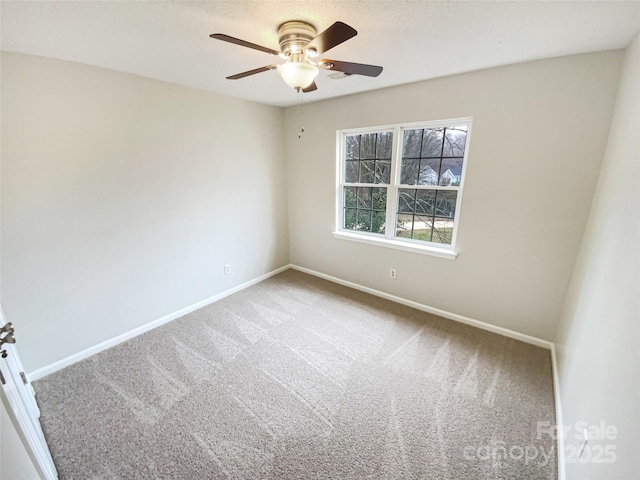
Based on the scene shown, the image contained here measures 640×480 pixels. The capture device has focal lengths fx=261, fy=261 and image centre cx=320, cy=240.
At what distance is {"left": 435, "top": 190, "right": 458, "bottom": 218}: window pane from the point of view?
260cm

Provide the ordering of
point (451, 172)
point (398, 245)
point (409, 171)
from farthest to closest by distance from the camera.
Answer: point (398, 245) < point (409, 171) < point (451, 172)

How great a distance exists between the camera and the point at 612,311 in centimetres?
119

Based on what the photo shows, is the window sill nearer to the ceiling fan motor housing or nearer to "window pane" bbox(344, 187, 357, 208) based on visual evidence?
"window pane" bbox(344, 187, 357, 208)

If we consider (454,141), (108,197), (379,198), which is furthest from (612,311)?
(108,197)

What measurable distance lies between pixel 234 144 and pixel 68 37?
5.22 ft

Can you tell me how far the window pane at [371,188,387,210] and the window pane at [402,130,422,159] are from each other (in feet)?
1.53

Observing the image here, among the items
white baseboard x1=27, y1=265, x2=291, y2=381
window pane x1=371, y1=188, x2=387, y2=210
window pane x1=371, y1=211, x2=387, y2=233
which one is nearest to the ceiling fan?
window pane x1=371, y1=188, x2=387, y2=210

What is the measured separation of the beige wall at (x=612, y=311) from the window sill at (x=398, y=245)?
3.19 ft

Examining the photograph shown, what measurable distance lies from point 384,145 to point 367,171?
0.35 m

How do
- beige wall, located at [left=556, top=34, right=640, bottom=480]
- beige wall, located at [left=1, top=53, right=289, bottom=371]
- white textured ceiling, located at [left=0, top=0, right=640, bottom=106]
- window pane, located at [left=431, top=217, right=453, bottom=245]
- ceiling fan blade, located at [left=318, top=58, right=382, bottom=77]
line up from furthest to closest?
1. window pane, located at [left=431, top=217, right=453, bottom=245]
2. beige wall, located at [left=1, top=53, right=289, bottom=371]
3. ceiling fan blade, located at [left=318, top=58, right=382, bottom=77]
4. white textured ceiling, located at [left=0, top=0, right=640, bottom=106]
5. beige wall, located at [left=556, top=34, right=640, bottom=480]

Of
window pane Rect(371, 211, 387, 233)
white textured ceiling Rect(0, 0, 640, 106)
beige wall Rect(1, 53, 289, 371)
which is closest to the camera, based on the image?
white textured ceiling Rect(0, 0, 640, 106)

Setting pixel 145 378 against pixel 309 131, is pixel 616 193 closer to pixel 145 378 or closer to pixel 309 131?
pixel 309 131

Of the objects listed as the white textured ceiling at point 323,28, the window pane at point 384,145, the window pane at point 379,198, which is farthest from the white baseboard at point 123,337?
the window pane at point 384,145

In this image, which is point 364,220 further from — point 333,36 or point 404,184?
point 333,36
